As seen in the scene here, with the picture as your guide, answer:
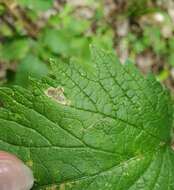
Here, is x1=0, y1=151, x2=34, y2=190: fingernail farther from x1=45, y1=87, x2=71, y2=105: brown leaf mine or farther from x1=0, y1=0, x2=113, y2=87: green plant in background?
x1=0, y1=0, x2=113, y2=87: green plant in background

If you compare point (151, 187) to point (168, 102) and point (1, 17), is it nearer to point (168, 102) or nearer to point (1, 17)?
point (168, 102)

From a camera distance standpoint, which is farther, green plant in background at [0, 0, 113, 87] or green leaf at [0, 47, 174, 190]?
green plant in background at [0, 0, 113, 87]

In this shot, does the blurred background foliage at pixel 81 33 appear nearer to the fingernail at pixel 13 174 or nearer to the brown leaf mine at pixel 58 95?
the brown leaf mine at pixel 58 95

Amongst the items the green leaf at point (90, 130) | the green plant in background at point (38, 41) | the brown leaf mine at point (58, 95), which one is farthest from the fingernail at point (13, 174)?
the green plant in background at point (38, 41)

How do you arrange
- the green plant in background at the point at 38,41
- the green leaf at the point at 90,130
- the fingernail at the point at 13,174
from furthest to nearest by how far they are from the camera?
the green plant in background at the point at 38,41 → the green leaf at the point at 90,130 → the fingernail at the point at 13,174

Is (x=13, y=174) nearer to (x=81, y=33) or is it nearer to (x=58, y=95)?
(x=58, y=95)

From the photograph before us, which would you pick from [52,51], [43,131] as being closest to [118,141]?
[43,131]

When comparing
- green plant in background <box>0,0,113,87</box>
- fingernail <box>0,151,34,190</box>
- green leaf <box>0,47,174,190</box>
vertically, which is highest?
green plant in background <box>0,0,113,87</box>

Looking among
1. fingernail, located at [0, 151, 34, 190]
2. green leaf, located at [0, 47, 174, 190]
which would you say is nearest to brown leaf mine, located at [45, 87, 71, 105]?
green leaf, located at [0, 47, 174, 190]
